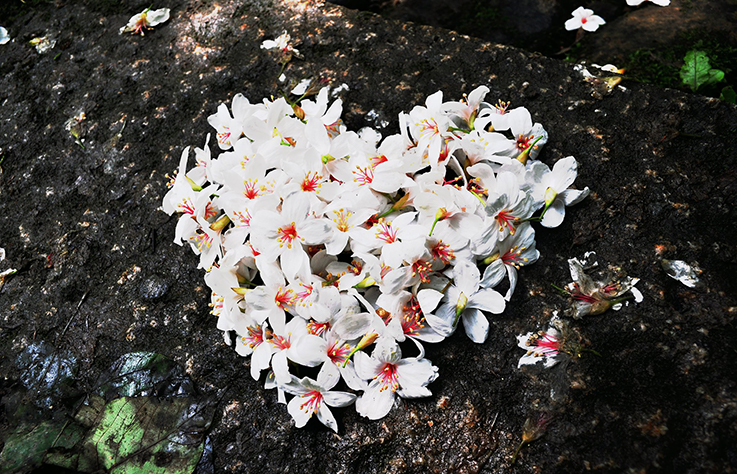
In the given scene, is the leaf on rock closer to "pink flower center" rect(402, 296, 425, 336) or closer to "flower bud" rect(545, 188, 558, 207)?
"pink flower center" rect(402, 296, 425, 336)

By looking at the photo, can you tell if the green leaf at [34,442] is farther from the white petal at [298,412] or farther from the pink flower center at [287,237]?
the pink flower center at [287,237]

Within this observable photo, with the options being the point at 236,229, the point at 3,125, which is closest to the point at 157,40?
the point at 3,125

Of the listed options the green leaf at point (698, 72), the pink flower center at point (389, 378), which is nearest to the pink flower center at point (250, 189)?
the pink flower center at point (389, 378)

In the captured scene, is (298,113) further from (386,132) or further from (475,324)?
(475,324)

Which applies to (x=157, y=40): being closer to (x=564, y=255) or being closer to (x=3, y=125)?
(x=3, y=125)

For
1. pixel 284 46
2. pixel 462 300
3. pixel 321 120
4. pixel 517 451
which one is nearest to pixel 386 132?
pixel 321 120
